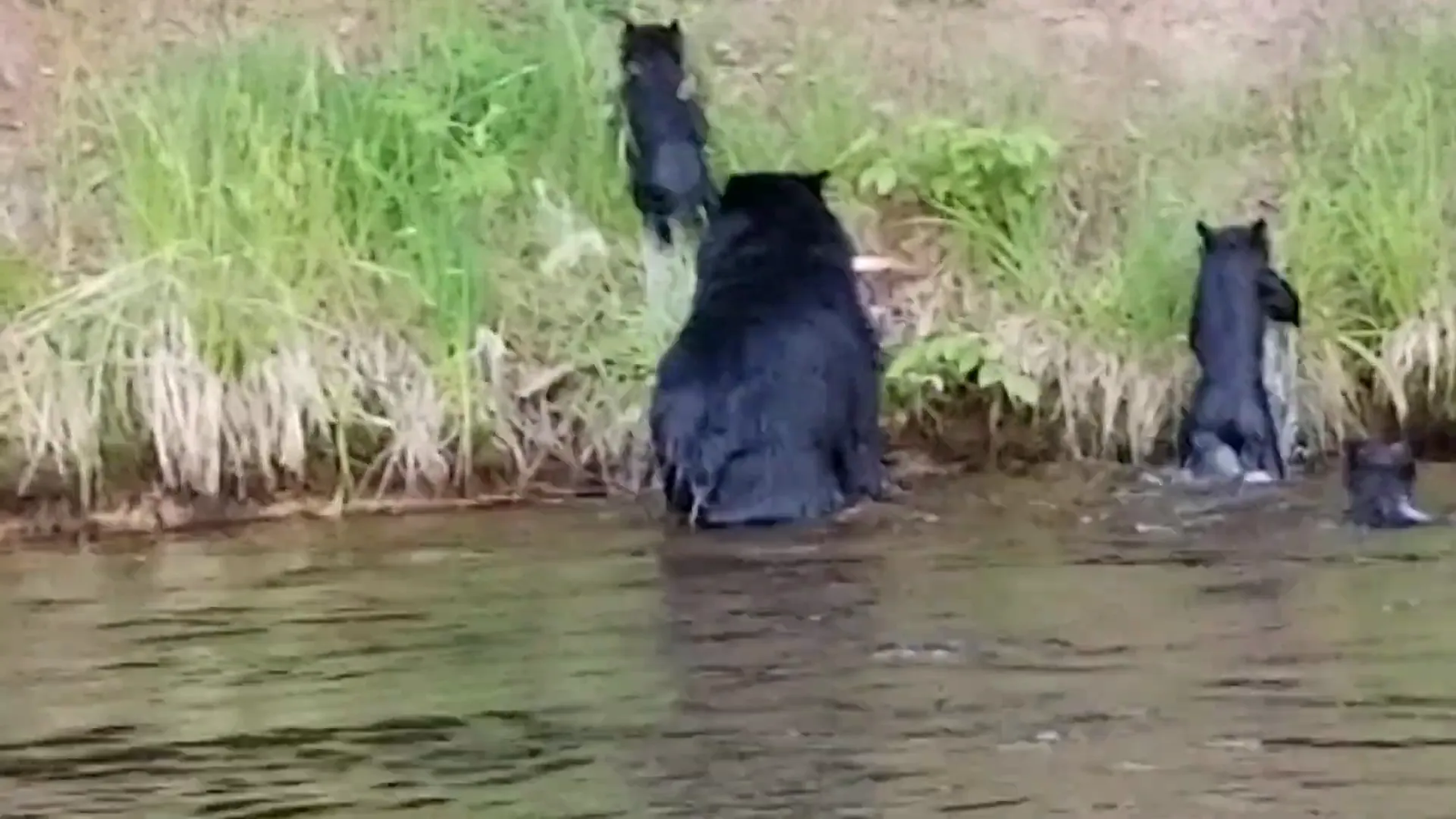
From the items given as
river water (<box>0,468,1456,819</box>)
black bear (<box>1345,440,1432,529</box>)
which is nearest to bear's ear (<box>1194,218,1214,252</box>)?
river water (<box>0,468,1456,819</box>)

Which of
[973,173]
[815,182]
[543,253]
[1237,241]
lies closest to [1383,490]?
[1237,241]

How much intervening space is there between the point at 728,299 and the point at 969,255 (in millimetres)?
1594

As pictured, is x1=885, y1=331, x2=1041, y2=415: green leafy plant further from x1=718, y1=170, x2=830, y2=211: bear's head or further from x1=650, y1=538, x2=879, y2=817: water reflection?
x1=650, y1=538, x2=879, y2=817: water reflection

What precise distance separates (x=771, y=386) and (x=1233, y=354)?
158 centimetres

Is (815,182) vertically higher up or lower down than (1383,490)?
higher up

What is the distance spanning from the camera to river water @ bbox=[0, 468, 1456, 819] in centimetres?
357

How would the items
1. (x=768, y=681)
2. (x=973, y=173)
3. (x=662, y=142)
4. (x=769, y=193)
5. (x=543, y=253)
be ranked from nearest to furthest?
(x=768, y=681) < (x=769, y=193) < (x=662, y=142) < (x=543, y=253) < (x=973, y=173)

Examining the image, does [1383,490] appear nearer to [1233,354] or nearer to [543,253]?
[1233,354]

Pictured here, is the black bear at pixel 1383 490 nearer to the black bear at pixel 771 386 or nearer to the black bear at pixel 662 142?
the black bear at pixel 771 386

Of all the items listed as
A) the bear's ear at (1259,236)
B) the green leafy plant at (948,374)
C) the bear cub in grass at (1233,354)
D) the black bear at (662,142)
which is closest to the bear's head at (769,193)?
the black bear at (662,142)

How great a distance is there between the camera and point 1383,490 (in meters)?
5.75

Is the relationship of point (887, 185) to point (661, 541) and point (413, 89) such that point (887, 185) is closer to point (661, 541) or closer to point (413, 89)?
point (413, 89)

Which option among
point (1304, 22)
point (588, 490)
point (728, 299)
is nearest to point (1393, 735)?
point (728, 299)

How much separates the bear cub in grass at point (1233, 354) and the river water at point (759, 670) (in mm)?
498
